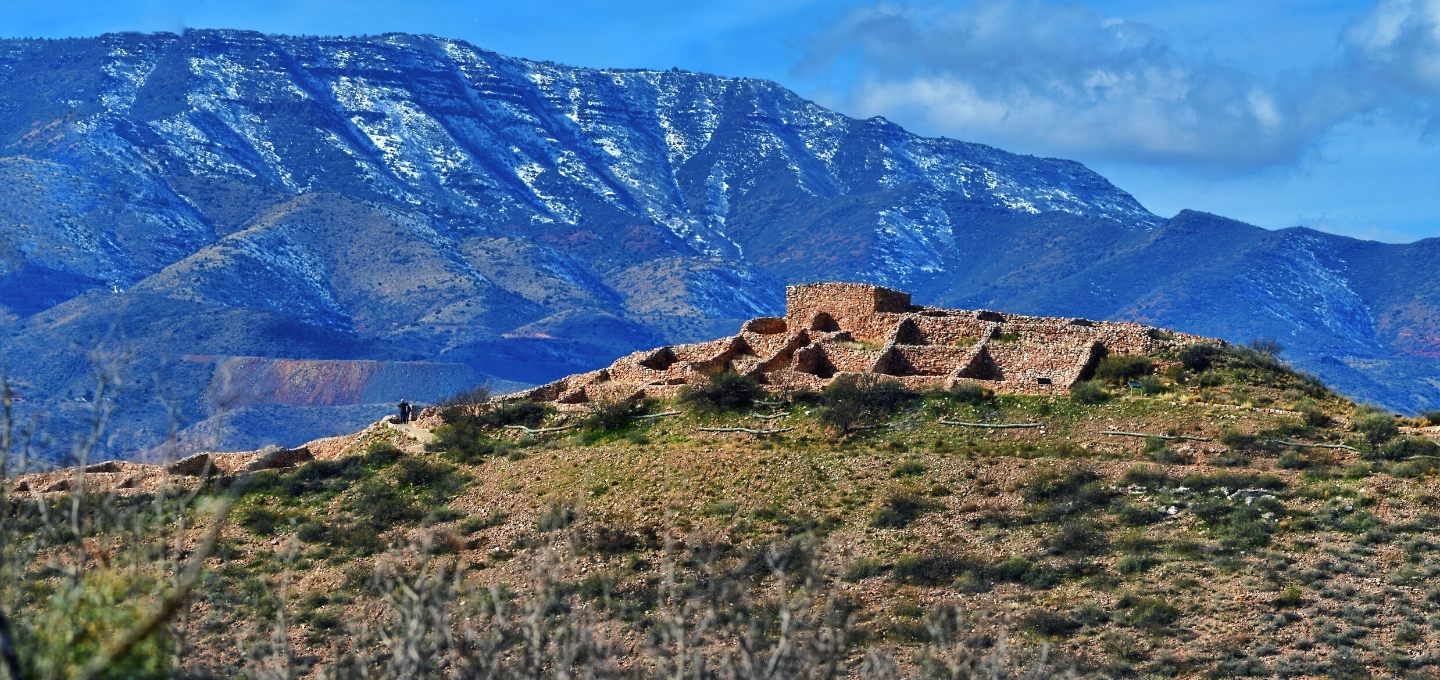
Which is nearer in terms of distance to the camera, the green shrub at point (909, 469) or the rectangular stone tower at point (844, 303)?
the green shrub at point (909, 469)

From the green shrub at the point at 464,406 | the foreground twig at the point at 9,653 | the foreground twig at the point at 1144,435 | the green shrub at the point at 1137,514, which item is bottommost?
the foreground twig at the point at 9,653

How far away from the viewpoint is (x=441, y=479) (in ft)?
113

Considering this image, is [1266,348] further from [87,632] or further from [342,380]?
[342,380]

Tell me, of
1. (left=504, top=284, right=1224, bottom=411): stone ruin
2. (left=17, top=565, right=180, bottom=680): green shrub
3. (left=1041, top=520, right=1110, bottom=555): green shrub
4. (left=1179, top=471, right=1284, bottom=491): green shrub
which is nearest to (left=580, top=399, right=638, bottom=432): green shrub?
(left=504, top=284, right=1224, bottom=411): stone ruin

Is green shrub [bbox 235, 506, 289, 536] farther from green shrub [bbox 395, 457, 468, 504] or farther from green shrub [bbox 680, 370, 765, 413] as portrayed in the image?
green shrub [bbox 680, 370, 765, 413]

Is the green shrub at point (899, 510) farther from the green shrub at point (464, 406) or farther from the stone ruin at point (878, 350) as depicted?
the green shrub at point (464, 406)

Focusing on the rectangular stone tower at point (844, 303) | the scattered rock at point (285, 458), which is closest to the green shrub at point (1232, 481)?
the rectangular stone tower at point (844, 303)

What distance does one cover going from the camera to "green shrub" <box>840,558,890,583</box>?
26.4 meters

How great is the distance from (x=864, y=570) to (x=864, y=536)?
1.59 meters

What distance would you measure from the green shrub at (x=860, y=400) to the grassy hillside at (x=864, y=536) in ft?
0.26

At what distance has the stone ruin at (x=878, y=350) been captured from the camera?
36000mm

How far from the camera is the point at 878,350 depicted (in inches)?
1537

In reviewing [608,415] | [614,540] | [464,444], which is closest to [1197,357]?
[608,415]

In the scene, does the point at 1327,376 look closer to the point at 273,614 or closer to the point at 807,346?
the point at 807,346
